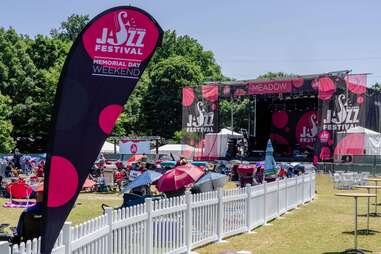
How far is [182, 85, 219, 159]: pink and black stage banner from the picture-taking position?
38844 millimetres

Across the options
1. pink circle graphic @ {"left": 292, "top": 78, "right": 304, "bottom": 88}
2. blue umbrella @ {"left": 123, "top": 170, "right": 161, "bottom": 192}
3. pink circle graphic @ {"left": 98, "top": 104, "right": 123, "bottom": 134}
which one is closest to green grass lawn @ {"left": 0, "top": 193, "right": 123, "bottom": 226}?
blue umbrella @ {"left": 123, "top": 170, "right": 161, "bottom": 192}

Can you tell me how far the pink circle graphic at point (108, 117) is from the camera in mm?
5070

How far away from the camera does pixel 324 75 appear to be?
112ft

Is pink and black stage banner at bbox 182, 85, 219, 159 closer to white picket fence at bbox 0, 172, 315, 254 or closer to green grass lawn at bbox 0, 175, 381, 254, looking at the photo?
green grass lawn at bbox 0, 175, 381, 254

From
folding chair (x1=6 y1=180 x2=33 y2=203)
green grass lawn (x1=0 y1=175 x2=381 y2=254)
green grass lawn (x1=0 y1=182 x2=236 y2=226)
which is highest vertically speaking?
folding chair (x1=6 y1=180 x2=33 y2=203)

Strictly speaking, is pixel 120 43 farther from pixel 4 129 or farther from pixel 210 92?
pixel 4 129

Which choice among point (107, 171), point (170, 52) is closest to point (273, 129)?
point (107, 171)

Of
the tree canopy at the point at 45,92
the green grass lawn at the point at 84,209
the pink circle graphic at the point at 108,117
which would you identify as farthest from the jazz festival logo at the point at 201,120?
the pink circle graphic at the point at 108,117

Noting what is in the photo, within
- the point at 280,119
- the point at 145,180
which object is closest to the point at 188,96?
the point at 280,119

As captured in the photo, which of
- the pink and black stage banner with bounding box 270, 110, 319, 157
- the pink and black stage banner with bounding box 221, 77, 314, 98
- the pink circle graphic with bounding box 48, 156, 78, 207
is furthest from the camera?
the pink and black stage banner with bounding box 270, 110, 319, 157

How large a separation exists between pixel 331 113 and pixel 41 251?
3138 cm

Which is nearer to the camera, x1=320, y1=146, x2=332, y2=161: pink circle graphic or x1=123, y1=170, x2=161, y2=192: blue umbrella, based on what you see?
x1=123, y1=170, x2=161, y2=192: blue umbrella

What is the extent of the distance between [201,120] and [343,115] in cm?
981

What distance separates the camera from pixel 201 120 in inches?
1550
